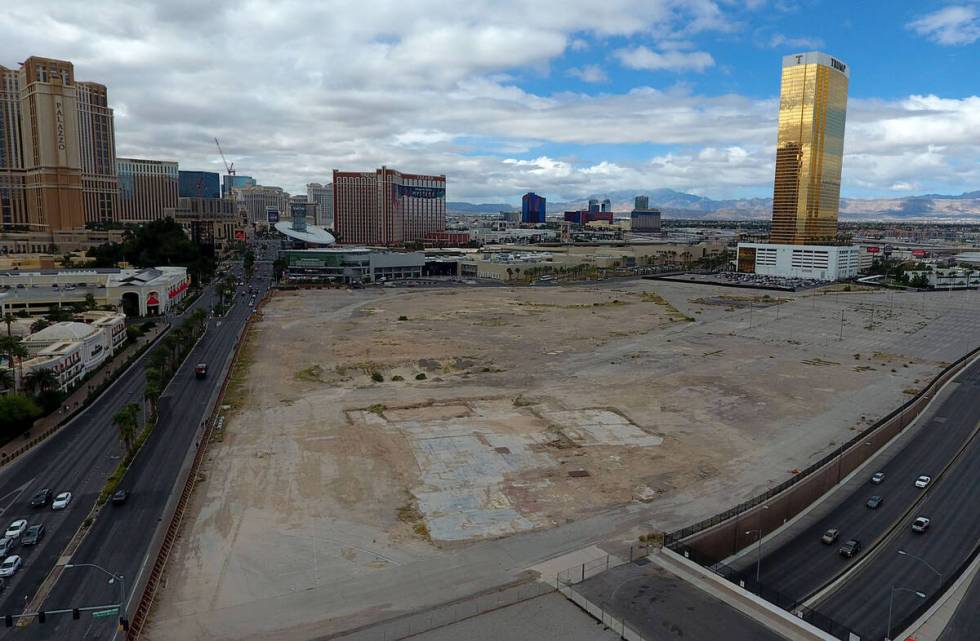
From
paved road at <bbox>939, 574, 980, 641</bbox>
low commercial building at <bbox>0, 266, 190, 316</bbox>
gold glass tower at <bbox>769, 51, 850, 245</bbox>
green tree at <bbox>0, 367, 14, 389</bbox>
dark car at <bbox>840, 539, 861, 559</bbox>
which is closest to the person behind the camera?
paved road at <bbox>939, 574, 980, 641</bbox>

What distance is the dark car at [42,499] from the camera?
25.6m

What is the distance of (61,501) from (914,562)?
105ft

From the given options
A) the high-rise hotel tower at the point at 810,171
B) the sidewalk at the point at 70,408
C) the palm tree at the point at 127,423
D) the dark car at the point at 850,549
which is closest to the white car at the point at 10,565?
the palm tree at the point at 127,423

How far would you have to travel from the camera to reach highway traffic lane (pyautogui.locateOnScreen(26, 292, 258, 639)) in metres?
18.4

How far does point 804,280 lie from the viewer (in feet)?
413

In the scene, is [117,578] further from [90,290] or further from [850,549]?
[90,290]

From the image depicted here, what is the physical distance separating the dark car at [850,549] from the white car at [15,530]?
29.3 metres

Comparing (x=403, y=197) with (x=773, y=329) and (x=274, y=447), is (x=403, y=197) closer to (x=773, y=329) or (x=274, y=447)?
(x=773, y=329)

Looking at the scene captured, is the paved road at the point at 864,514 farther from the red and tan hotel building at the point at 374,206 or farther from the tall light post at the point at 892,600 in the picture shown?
the red and tan hotel building at the point at 374,206

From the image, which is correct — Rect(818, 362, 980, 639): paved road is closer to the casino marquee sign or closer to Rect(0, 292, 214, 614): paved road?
Rect(0, 292, 214, 614): paved road

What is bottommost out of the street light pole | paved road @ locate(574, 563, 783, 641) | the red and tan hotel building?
the street light pole

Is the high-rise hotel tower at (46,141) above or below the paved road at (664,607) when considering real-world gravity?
above

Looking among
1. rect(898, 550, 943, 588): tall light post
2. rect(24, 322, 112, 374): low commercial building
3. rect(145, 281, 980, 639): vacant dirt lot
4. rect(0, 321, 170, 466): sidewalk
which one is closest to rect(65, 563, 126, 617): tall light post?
rect(145, 281, 980, 639): vacant dirt lot

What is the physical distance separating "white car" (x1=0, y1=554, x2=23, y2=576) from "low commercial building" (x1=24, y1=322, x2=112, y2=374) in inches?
1056
